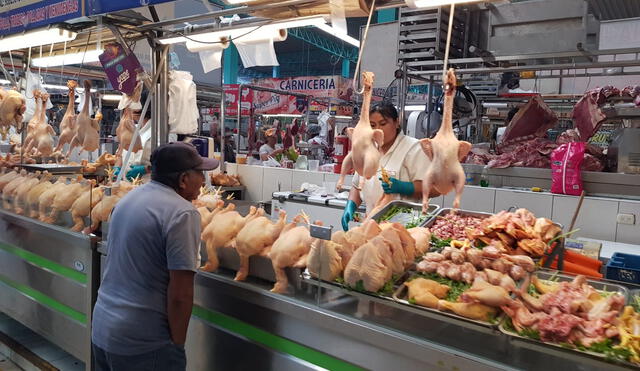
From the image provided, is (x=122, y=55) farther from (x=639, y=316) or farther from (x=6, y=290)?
(x=639, y=316)

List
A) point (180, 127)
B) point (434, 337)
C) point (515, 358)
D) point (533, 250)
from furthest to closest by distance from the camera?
point (180, 127) → point (533, 250) → point (434, 337) → point (515, 358)

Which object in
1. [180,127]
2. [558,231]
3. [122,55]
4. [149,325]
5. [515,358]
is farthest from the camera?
[180,127]

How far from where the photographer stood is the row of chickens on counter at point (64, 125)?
462cm

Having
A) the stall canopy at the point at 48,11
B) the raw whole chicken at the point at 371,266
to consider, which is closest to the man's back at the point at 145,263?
the raw whole chicken at the point at 371,266

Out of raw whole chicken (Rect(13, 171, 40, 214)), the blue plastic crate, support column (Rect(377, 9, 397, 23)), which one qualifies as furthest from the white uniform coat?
support column (Rect(377, 9, 397, 23))

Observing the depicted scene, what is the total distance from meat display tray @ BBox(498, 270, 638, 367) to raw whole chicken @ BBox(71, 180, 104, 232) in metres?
3.14

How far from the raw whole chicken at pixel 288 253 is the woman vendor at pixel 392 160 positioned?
1300 millimetres

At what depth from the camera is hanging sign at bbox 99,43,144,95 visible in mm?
4230

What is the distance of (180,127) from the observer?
14.9 ft

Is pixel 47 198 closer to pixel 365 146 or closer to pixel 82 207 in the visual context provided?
pixel 82 207

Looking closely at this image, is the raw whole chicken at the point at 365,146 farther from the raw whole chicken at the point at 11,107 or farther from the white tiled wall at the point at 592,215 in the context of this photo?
the raw whole chicken at the point at 11,107

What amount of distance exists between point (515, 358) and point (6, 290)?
472 cm

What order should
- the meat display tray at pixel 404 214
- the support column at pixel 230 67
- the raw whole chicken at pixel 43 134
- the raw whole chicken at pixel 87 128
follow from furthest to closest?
the support column at pixel 230 67 → the raw whole chicken at pixel 43 134 → the raw whole chicken at pixel 87 128 → the meat display tray at pixel 404 214

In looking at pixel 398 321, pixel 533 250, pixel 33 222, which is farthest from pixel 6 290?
pixel 533 250
